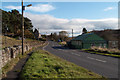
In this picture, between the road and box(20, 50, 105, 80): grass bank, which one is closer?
box(20, 50, 105, 80): grass bank

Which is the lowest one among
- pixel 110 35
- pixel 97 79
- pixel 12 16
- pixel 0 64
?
pixel 97 79

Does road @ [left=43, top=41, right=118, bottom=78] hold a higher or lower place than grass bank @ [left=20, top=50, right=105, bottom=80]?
lower

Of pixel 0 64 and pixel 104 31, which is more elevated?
pixel 104 31

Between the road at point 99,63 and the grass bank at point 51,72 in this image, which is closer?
the grass bank at point 51,72

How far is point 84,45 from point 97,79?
4009cm

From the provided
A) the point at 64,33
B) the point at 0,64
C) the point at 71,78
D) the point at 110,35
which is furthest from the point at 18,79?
the point at 64,33

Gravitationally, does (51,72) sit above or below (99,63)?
above

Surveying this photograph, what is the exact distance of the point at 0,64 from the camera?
6.86 metres

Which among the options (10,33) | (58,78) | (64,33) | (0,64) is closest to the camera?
(58,78)

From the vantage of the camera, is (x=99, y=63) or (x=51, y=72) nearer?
(x=51, y=72)

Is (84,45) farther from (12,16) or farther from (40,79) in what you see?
(40,79)

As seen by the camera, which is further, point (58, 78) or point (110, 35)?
point (110, 35)

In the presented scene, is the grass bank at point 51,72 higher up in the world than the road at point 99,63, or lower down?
higher up

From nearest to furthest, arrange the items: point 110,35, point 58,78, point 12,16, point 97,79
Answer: point 58,78 → point 97,79 → point 110,35 → point 12,16
